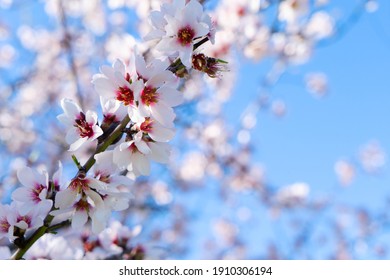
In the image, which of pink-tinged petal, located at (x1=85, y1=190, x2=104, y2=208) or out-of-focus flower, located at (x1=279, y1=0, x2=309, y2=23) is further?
out-of-focus flower, located at (x1=279, y1=0, x2=309, y2=23)

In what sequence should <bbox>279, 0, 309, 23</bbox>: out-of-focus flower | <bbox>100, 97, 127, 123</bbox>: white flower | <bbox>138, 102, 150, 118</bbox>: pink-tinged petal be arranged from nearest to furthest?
<bbox>138, 102, 150, 118</bbox>: pink-tinged petal, <bbox>100, 97, 127, 123</bbox>: white flower, <bbox>279, 0, 309, 23</bbox>: out-of-focus flower

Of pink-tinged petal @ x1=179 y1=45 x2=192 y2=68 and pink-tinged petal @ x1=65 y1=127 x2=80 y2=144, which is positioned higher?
pink-tinged petal @ x1=179 y1=45 x2=192 y2=68

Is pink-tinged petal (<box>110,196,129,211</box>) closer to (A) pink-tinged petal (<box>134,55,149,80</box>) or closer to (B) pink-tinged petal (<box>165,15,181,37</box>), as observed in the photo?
(A) pink-tinged petal (<box>134,55,149,80</box>)

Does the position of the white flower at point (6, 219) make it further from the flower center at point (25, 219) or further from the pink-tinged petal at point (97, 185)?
the pink-tinged petal at point (97, 185)

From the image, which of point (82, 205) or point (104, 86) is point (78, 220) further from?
point (104, 86)

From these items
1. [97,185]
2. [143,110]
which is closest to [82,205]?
[97,185]

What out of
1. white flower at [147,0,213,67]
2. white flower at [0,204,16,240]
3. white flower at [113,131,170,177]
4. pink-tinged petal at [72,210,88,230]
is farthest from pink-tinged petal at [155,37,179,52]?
white flower at [0,204,16,240]
